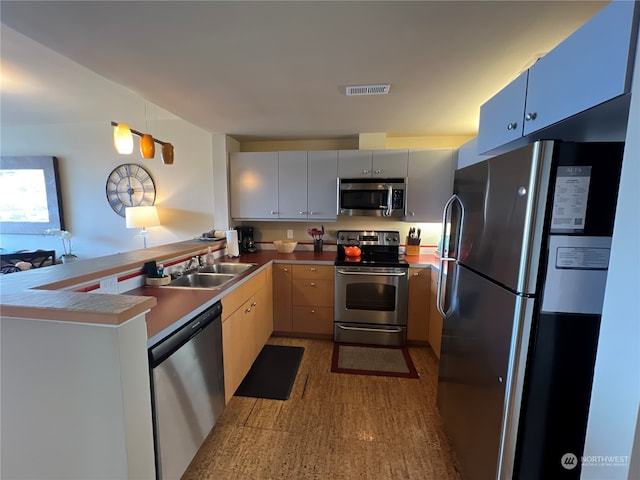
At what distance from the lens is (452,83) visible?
1.86 metres

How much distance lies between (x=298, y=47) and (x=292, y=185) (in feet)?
5.75

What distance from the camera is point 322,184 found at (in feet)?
10.2

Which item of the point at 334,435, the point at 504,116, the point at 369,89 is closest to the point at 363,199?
the point at 369,89

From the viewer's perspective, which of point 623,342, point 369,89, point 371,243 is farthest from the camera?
point 371,243

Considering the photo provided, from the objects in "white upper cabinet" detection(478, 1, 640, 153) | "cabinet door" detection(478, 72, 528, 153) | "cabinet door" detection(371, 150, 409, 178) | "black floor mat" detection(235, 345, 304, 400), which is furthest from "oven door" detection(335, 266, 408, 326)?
"white upper cabinet" detection(478, 1, 640, 153)

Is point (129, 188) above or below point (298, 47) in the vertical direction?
below

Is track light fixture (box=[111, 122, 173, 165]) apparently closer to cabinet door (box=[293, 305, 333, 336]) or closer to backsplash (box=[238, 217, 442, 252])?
backsplash (box=[238, 217, 442, 252])

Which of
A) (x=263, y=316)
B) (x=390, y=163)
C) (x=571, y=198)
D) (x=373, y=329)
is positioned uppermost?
(x=390, y=163)

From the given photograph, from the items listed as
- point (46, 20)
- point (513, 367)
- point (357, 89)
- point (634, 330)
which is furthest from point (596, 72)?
point (46, 20)

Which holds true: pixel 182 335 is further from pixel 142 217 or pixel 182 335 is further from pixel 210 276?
pixel 142 217

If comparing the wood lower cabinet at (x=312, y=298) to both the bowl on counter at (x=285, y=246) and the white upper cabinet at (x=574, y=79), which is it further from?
the white upper cabinet at (x=574, y=79)

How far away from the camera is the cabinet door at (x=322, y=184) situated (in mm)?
3068

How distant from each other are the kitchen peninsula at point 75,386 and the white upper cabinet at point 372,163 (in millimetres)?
2504

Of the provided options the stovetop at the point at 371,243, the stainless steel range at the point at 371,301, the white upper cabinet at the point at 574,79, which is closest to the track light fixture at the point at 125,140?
the stainless steel range at the point at 371,301
